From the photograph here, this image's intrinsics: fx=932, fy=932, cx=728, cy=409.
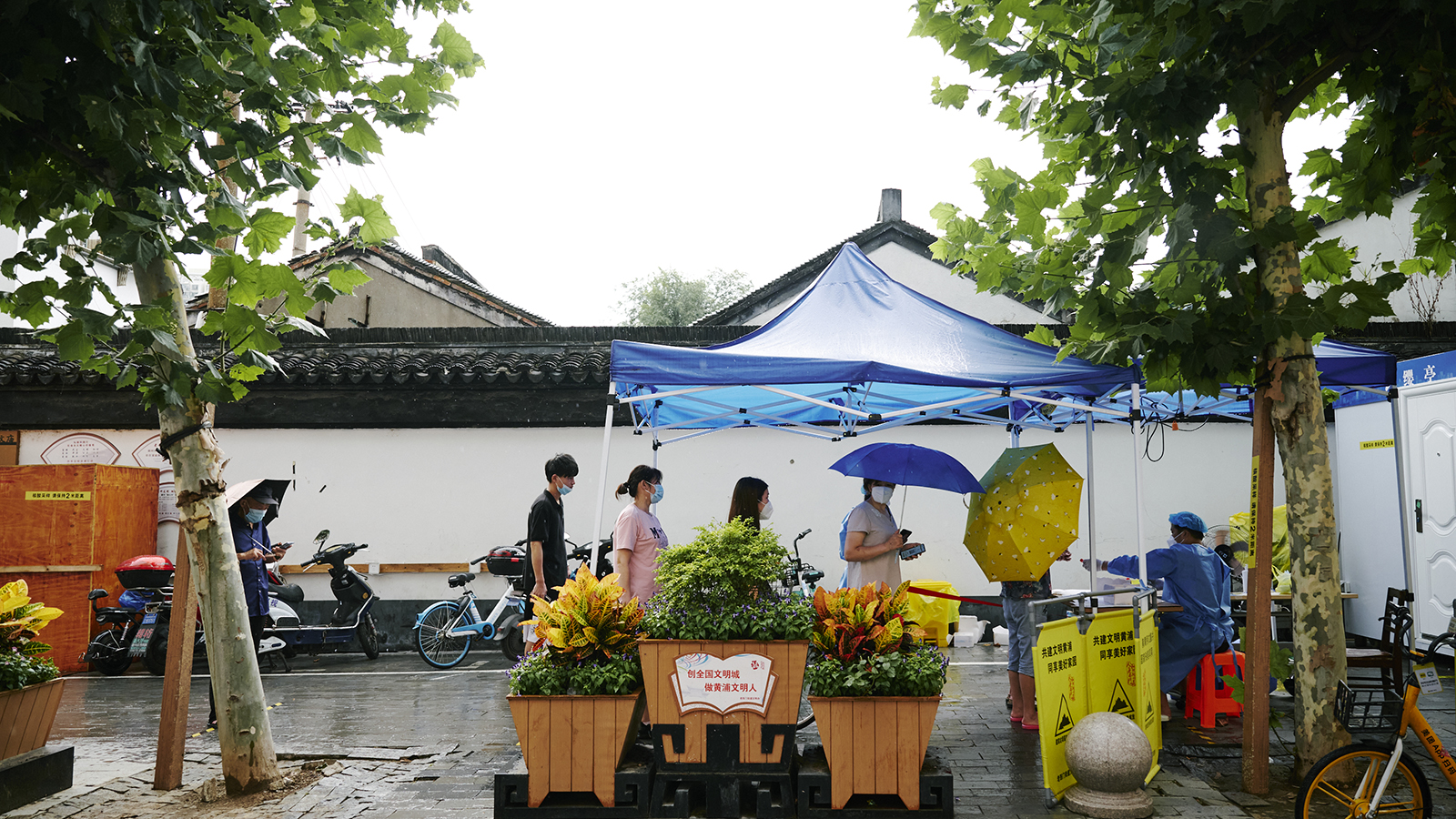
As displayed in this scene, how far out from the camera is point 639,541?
5.81 metres

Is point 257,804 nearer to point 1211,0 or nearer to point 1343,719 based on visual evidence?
point 1343,719

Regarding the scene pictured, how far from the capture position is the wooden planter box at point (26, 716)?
482 centimetres

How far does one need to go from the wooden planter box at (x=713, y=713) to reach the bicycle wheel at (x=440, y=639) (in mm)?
5615

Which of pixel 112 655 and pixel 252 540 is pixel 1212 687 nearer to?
pixel 252 540

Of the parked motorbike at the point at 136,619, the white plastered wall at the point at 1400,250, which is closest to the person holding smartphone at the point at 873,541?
the parked motorbike at the point at 136,619

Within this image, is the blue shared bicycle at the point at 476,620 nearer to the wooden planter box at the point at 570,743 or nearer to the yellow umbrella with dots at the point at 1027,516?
the yellow umbrella with dots at the point at 1027,516

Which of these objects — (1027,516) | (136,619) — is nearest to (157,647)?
(136,619)

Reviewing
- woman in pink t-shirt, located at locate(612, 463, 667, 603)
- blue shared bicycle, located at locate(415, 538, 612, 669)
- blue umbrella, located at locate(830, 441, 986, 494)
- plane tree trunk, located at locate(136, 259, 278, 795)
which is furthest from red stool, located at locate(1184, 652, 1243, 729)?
plane tree trunk, located at locate(136, 259, 278, 795)

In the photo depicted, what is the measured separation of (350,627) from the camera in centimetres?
980

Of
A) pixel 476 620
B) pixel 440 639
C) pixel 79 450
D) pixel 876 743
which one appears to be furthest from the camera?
pixel 79 450

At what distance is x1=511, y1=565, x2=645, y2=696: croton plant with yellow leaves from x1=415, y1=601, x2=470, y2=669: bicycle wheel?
5.26 m

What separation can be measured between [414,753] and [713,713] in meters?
2.51

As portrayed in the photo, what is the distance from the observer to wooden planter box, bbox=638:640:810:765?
4.47 metres

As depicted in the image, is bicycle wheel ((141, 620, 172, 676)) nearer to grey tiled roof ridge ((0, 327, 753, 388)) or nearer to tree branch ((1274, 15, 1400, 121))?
grey tiled roof ridge ((0, 327, 753, 388))
